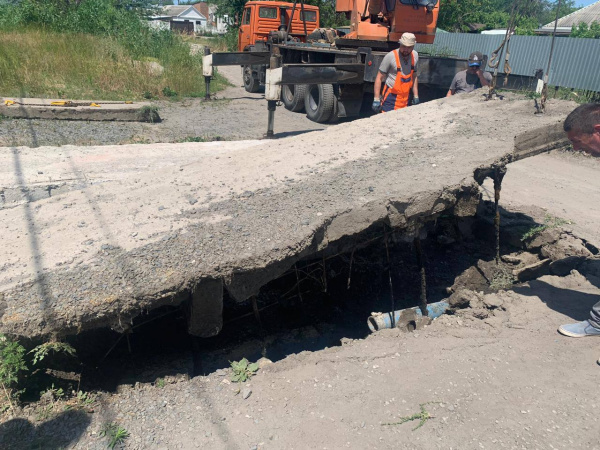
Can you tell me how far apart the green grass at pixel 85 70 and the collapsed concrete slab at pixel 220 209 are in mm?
6732

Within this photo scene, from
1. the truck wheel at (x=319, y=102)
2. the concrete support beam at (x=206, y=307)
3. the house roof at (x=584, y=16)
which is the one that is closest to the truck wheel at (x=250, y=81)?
the truck wheel at (x=319, y=102)

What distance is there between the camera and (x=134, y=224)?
342cm

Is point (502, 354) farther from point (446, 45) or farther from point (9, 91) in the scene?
point (446, 45)

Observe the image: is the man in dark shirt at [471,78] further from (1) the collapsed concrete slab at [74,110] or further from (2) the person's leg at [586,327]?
(1) the collapsed concrete slab at [74,110]

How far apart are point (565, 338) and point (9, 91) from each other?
1157cm

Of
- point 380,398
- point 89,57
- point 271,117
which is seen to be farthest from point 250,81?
point 380,398

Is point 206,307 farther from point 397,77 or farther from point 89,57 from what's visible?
point 89,57

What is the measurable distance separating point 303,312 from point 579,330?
7.50 ft

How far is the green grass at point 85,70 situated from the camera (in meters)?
11.0

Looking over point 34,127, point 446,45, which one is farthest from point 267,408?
point 446,45

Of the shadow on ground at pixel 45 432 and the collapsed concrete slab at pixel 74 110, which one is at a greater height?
the collapsed concrete slab at pixel 74 110

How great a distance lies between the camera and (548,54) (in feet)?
45.5

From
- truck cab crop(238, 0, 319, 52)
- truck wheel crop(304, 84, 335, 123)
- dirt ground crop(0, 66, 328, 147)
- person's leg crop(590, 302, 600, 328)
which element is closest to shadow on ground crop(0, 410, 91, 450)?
person's leg crop(590, 302, 600, 328)

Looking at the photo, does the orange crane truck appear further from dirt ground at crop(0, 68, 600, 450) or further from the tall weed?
dirt ground at crop(0, 68, 600, 450)
